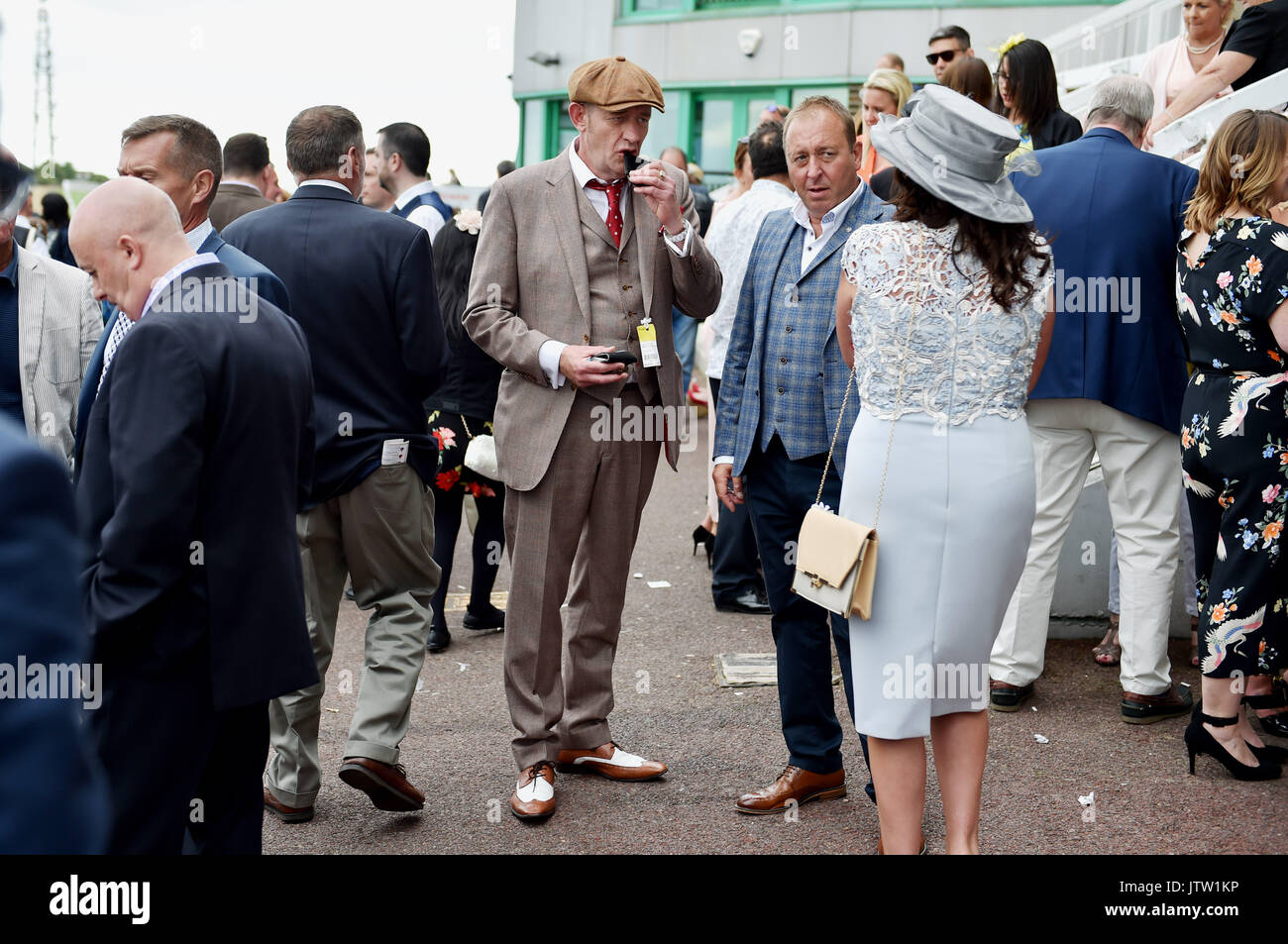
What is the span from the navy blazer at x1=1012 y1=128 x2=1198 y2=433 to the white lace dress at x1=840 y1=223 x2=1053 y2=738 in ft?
6.77

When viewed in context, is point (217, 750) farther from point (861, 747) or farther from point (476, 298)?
point (861, 747)

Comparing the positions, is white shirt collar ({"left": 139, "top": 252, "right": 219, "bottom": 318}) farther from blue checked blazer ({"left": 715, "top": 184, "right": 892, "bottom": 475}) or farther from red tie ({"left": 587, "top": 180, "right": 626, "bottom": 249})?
blue checked blazer ({"left": 715, "top": 184, "right": 892, "bottom": 475})

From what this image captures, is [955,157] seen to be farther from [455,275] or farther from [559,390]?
[455,275]

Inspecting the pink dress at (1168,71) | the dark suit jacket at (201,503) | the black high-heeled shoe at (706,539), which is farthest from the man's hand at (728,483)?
the pink dress at (1168,71)

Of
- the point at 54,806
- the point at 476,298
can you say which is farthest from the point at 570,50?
the point at 54,806

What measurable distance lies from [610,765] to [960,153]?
Result: 8.39 ft

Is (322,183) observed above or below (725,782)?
above

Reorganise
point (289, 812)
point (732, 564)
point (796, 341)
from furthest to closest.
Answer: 1. point (732, 564)
2. point (289, 812)
3. point (796, 341)

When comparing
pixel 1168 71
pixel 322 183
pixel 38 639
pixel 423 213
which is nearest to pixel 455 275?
pixel 423 213

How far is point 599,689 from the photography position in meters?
4.82

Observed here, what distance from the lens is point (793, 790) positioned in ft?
14.7

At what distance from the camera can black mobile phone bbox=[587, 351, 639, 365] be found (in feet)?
14.0

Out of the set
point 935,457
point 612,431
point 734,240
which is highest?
point 734,240

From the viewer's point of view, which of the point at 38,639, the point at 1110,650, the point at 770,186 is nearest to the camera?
the point at 38,639
